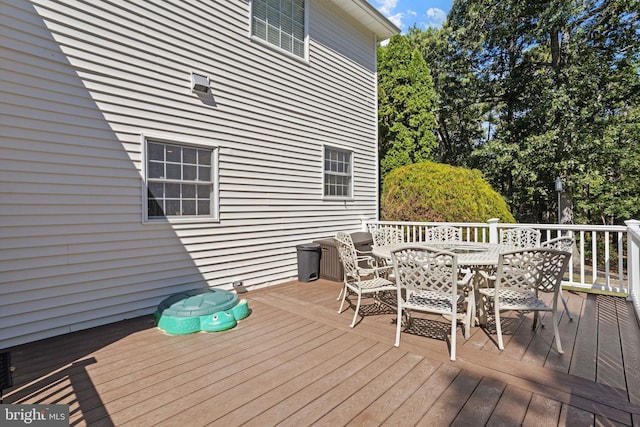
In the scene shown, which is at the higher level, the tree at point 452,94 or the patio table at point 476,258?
the tree at point 452,94

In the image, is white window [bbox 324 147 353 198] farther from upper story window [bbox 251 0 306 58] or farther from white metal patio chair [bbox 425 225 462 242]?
white metal patio chair [bbox 425 225 462 242]

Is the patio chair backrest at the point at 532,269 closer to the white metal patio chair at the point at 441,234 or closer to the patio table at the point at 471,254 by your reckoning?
the patio table at the point at 471,254

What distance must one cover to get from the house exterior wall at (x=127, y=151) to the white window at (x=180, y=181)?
0.13 meters

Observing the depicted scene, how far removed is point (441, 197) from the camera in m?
7.26

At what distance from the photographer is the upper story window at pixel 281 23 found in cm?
523

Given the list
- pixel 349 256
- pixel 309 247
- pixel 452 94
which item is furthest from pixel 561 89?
pixel 349 256

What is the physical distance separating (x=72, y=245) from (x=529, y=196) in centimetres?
1601

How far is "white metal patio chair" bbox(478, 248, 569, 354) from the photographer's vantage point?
2.75 m

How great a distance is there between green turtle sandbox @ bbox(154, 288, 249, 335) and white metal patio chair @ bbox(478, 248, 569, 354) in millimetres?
2693

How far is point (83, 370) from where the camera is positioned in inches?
100.0

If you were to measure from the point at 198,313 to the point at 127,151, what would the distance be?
206 cm

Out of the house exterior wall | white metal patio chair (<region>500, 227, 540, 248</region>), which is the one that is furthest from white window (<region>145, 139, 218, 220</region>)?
white metal patio chair (<region>500, 227, 540, 248</region>)

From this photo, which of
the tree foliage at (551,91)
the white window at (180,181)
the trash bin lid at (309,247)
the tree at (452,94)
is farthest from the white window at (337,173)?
the tree at (452,94)

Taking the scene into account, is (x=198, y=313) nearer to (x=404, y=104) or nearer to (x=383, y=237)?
(x=383, y=237)
